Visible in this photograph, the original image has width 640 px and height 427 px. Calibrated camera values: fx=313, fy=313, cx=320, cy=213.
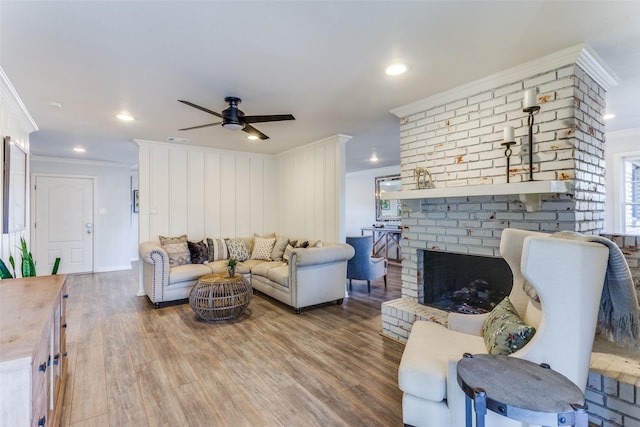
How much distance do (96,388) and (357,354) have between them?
205 centimetres

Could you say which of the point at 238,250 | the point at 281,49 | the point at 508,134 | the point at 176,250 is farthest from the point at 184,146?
the point at 508,134

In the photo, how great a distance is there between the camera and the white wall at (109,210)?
657 centimetres

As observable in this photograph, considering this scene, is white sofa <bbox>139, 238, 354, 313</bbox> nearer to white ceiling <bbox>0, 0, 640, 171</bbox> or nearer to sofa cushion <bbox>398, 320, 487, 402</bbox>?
white ceiling <bbox>0, 0, 640, 171</bbox>

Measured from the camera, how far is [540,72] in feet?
7.81

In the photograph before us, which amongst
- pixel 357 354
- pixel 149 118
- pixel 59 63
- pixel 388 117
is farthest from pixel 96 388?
pixel 388 117

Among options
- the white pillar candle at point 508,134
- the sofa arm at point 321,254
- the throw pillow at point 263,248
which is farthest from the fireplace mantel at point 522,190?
the throw pillow at point 263,248

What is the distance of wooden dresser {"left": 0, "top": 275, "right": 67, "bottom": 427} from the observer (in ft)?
3.33

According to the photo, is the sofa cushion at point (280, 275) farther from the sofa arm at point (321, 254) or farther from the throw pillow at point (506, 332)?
the throw pillow at point (506, 332)

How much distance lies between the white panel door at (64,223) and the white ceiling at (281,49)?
3504 mm

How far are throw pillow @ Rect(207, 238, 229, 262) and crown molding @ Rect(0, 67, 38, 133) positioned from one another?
265 centimetres

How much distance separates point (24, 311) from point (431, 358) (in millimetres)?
2081

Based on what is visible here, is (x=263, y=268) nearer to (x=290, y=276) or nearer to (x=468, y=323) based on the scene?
(x=290, y=276)

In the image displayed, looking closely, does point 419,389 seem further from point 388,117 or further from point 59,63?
point 59,63

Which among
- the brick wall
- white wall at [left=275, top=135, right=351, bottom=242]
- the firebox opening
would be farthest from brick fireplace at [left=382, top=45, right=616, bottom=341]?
white wall at [left=275, top=135, right=351, bottom=242]
